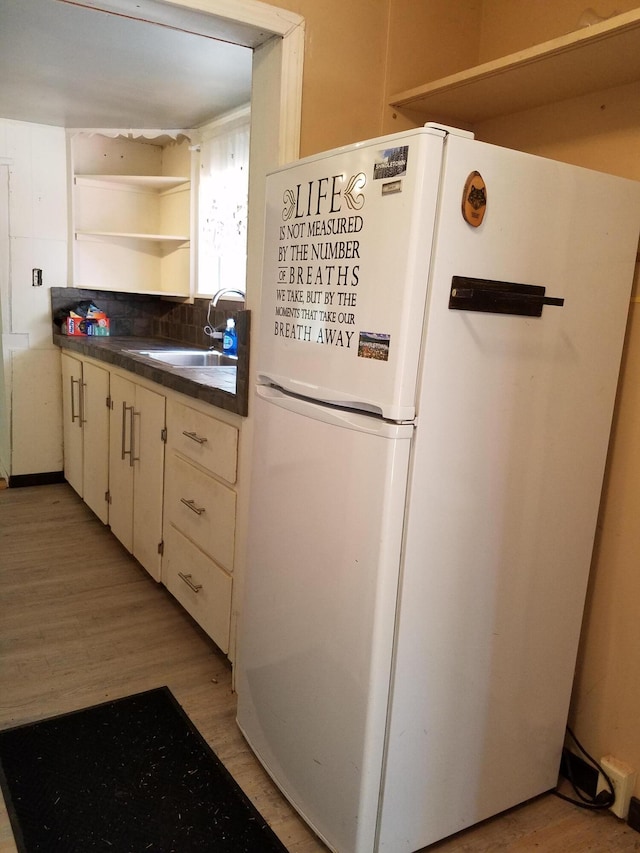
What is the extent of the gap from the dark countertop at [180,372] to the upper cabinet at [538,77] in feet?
2.72

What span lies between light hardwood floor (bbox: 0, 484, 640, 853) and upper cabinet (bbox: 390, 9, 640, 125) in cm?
173

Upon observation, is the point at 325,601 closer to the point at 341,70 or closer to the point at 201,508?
the point at 201,508

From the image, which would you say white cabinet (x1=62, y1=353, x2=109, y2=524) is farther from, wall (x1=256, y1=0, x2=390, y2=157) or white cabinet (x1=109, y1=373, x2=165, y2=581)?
wall (x1=256, y1=0, x2=390, y2=157)

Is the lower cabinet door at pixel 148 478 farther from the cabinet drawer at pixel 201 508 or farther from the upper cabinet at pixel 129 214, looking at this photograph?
the upper cabinet at pixel 129 214

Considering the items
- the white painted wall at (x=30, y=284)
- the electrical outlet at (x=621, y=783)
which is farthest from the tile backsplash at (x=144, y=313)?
the electrical outlet at (x=621, y=783)

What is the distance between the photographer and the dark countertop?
1838 mm

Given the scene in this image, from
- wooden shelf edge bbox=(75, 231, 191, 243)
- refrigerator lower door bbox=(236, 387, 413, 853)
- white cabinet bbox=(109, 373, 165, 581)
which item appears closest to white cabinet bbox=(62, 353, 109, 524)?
white cabinet bbox=(109, 373, 165, 581)

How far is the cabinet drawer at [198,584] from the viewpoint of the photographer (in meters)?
2.05

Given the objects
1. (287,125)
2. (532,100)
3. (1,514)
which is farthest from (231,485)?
(1,514)

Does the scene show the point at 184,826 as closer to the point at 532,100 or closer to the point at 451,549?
the point at 451,549

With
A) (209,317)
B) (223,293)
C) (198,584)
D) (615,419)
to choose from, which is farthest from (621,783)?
(209,317)

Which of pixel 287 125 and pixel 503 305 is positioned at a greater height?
pixel 287 125

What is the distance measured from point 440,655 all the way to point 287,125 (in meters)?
1.30

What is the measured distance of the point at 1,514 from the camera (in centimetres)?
339
